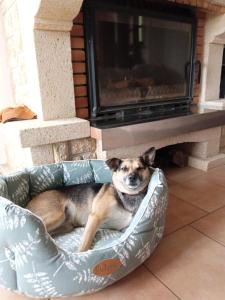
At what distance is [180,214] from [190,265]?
47 centimetres

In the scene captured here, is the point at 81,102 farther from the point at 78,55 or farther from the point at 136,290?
the point at 136,290

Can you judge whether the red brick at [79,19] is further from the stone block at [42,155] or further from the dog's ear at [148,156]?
the dog's ear at [148,156]

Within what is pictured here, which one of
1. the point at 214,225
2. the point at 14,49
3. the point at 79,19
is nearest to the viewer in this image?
the point at 214,225

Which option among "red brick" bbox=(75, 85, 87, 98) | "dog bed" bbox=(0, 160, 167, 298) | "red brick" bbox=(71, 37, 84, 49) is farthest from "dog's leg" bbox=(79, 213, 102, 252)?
"red brick" bbox=(71, 37, 84, 49)

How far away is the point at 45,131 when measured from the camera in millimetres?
1567

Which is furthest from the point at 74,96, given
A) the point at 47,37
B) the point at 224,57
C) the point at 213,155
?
the point at 224,57

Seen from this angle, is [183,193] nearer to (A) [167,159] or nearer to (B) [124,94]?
(A) [167,159]

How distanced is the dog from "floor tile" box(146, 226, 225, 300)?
0.26 m

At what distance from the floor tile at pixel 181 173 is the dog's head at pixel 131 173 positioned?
0.91 m

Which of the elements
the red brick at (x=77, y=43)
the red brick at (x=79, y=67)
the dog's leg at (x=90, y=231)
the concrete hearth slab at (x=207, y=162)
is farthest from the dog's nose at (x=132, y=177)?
the concrete hearth slab at (x=207, y=162)

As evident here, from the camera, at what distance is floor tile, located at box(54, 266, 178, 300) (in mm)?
1054

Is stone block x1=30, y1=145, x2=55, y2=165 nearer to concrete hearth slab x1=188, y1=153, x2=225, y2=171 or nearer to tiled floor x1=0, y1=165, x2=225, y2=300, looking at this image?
tiled floor x1=0, y1=165, x2=225, y2=300

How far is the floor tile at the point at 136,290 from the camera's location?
1054 millimetres

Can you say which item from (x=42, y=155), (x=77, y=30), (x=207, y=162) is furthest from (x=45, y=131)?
(x=207, y=162)
